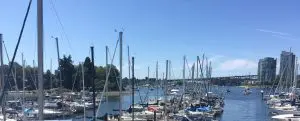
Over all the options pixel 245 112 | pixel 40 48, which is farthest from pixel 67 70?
pixel 40 48

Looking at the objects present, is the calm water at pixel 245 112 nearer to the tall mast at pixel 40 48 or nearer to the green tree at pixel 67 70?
the tall mast at pixel 40 48

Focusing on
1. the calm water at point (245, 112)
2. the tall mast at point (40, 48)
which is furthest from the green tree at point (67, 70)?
the tall mast at point (40, 48)

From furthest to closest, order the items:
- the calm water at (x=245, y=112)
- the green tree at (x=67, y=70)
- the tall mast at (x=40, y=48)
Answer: the green tree at (x=67, y=70)
the calm water at (x=245, y=112)
the tall mast at (x=40, y=48)

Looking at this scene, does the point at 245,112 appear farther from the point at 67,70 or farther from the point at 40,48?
the point at 67,70

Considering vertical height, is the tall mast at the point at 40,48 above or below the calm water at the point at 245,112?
above

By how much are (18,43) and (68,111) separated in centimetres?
4933

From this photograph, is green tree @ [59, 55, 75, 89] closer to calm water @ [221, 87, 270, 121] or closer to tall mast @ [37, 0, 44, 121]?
calm water @ [221, 87, 270, 121]

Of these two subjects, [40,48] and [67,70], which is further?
[67,70]

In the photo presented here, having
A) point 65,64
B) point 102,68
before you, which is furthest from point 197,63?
point 102,68

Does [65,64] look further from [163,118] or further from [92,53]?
[92,53]

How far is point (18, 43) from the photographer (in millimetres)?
26188

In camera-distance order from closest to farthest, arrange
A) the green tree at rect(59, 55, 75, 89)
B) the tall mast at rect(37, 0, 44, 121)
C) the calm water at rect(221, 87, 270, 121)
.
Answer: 1. the tall mast at rect(37, 0, 44, 121)
2. the calm water at rect(221, 87, 270, 121)
3. the green tree at rect(59, 55, 75, 89)

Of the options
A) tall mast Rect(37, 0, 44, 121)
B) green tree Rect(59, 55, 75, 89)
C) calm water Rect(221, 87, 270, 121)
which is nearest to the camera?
tall mast Rect(37, 0, 44, 121)

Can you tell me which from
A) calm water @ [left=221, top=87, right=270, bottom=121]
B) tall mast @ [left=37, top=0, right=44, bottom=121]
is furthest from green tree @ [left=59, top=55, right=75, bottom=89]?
tall mast @ [left=37, top=0, right=44, bottom=121]
